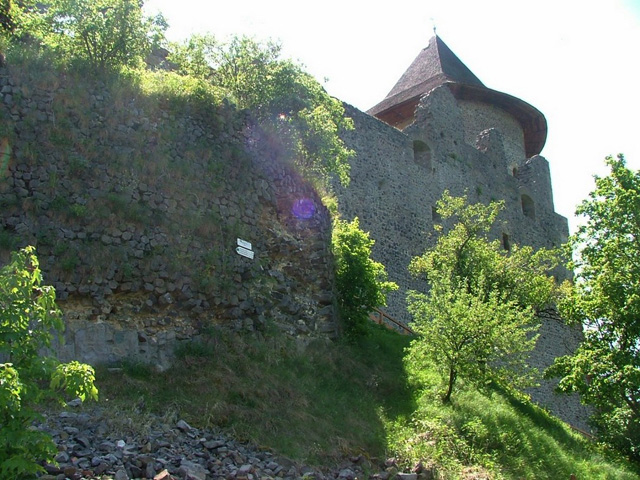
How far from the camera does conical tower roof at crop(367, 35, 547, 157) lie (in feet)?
89.7

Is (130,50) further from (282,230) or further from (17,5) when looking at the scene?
(282,230)

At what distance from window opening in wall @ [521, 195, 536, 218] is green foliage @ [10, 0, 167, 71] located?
19.4 metres

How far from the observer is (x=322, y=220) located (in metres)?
12.2

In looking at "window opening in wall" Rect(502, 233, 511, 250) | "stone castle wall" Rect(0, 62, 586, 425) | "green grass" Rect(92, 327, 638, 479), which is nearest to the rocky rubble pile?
"green grass" Rect(92, 327, 638, 479)

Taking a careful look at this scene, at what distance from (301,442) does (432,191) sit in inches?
564

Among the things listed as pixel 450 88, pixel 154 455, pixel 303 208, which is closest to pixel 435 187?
pixel 450 88

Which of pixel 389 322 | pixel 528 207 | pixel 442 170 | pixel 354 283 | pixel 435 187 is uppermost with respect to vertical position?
pixel 528 207

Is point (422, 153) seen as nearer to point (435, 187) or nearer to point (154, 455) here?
point (435, 187)

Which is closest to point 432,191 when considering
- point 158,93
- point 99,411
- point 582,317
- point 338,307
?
point 582,317

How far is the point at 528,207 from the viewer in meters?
27.2

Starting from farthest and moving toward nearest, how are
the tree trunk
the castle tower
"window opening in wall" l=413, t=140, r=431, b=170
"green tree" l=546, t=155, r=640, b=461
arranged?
1. "window opening in wall" l=413, t=140, r=431, b=170
2. the castle tower
3. "green tree" l=546, t=155, r=640, b=461
4. the tree trunk

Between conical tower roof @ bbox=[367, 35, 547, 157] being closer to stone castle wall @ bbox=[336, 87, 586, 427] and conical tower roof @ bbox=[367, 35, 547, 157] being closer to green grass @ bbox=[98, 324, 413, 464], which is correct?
stone castle wall @ bbox=[336, 87, 586, 427]

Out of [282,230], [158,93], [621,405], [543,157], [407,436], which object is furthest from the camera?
[543,157]

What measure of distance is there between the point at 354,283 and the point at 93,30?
6029mm
